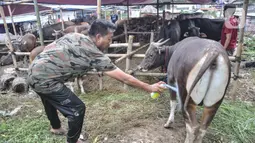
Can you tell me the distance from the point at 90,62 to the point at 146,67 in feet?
7.27

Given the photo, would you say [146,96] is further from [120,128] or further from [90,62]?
[90,62]

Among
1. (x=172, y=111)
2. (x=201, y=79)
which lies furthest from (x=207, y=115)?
(x=172, y=111)

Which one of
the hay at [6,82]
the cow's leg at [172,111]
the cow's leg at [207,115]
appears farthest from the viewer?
the hay at [6,82]

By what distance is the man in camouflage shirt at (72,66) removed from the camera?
2.29 metres

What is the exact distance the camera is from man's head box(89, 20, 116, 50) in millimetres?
2338

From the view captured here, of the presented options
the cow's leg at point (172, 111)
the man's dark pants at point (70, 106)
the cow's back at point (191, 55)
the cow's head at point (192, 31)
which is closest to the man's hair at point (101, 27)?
the man's dark pants at point (70, 106)

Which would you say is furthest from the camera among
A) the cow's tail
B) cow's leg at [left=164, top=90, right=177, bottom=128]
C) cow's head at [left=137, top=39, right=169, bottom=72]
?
cow's head at [left=137, top=39, right=169, bottom=72]

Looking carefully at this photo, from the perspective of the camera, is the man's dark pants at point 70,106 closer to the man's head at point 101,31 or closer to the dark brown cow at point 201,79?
the man's head at point 101,31

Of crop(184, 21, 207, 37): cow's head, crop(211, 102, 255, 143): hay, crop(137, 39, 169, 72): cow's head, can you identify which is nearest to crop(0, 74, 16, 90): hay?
crop(137, 39, 169, 72): cow's head

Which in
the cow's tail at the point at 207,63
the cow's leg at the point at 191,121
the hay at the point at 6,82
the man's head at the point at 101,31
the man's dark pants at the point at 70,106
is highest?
the man's head at the point at 101,31

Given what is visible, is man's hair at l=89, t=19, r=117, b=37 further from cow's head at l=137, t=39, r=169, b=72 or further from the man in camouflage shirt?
cow's head at l=137, t=39, r=169, b=72

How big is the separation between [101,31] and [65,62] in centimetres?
52

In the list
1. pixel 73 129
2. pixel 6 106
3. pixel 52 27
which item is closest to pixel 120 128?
pixel 73 129

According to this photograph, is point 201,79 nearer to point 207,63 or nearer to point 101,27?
point 207,63
